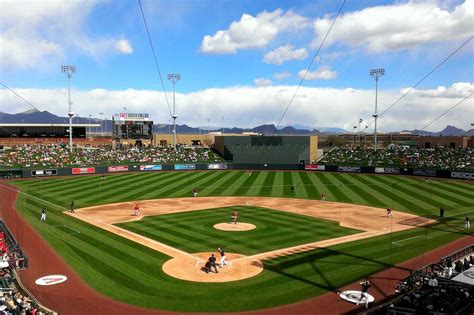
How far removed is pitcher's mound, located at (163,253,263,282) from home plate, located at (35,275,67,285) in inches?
220

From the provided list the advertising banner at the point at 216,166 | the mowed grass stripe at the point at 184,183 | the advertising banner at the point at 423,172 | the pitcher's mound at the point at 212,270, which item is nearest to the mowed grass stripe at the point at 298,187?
the mowed grass stripe at the point at 184,183

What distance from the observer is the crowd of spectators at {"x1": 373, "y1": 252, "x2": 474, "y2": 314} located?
14.0 meters

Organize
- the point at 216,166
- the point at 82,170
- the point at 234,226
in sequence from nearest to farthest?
the point at 234,226 < the point at 82,170 < the point at 216,166

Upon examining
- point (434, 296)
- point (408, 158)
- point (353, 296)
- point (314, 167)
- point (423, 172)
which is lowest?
point (353, 296)

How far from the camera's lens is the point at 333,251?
25.6m

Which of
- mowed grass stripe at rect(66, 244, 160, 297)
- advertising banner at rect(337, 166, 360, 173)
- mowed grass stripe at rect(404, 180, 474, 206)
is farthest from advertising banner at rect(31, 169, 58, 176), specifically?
mowed grass stripe at rect(404, 180, 474, 206)

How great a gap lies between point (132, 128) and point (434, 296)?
3793 inches

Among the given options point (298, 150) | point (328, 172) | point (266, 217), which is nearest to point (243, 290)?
point (266, 217)

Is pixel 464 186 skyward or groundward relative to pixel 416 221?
skyward

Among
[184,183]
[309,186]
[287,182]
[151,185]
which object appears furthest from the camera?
[287,182]

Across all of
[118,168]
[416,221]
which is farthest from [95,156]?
[416,221]

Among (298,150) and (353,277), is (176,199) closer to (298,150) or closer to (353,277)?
(353,277)

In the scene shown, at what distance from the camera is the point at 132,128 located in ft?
339

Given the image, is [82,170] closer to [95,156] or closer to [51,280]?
[95,156]
